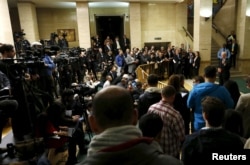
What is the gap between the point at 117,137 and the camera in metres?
0.84

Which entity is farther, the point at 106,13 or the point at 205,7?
the point at 106,13

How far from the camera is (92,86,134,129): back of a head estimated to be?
2.89ft

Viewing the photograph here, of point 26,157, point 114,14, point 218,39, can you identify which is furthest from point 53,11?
point 26,157

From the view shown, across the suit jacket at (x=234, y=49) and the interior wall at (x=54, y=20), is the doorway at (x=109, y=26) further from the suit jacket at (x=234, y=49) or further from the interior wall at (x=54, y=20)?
the suit jacket at (x=234, y=49)

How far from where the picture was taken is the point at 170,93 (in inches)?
86.8

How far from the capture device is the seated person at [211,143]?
136 cm

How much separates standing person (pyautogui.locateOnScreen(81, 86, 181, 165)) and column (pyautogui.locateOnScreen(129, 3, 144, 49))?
1282 cm

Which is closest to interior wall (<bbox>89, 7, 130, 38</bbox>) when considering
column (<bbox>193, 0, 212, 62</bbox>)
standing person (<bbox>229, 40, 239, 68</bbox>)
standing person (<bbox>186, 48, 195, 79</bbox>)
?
column (<bbox>193, 0, 212, 62</bbox>)

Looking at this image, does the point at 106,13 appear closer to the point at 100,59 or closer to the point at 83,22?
the point at 83,22

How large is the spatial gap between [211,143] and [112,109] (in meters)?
0.86

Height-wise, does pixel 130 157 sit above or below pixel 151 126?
above

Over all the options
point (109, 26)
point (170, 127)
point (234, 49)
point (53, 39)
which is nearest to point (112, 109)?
point (170, 127)

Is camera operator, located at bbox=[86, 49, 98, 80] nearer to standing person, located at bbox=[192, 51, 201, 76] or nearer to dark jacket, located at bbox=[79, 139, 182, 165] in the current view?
standing person, located at bbox=[192, 51, 201, 76]

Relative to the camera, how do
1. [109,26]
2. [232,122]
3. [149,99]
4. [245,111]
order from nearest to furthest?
[232,122] < [245,111] < [149,99] < [109,26]
